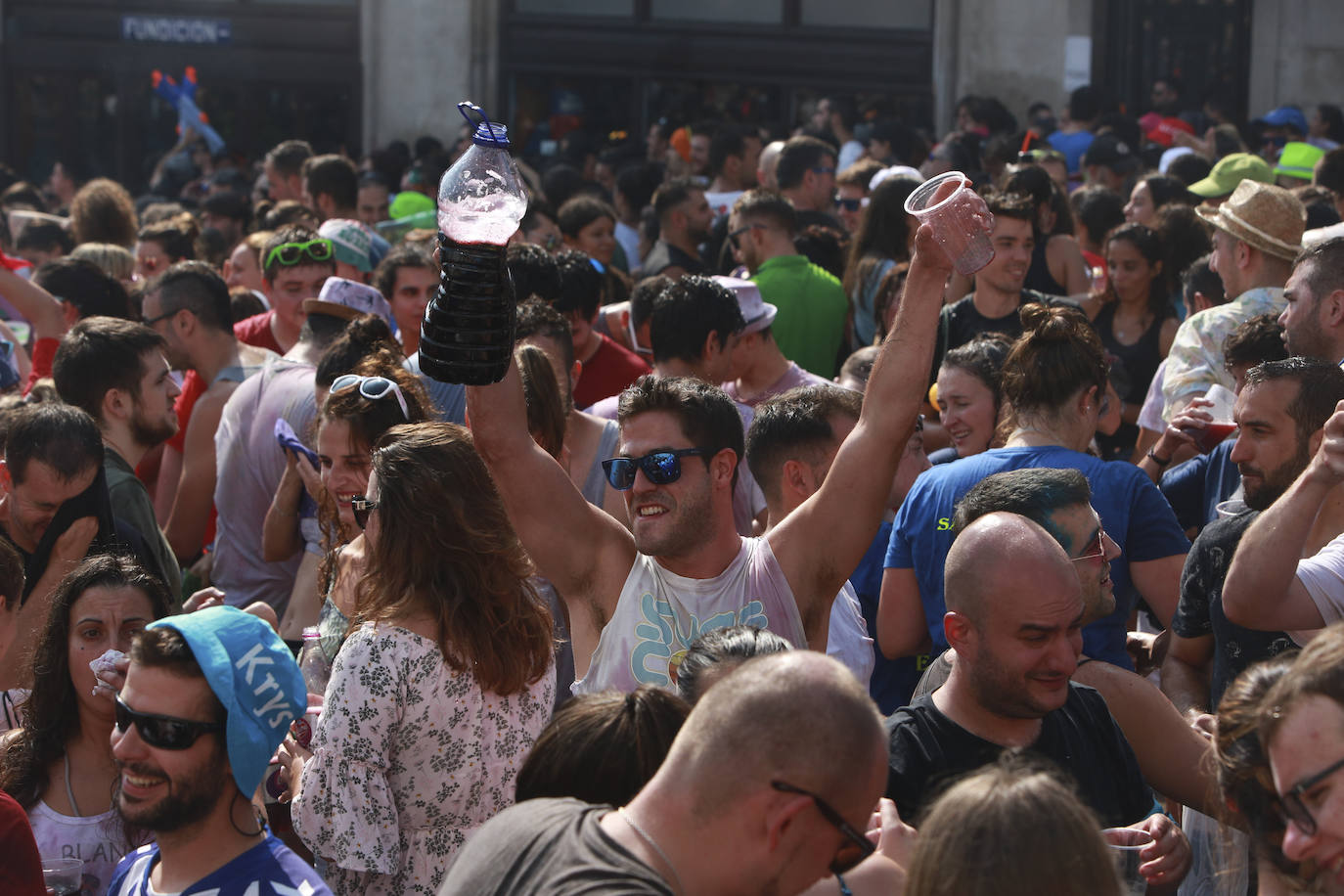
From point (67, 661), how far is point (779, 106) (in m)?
15.4

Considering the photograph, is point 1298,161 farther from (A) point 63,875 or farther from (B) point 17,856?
(B) point 17,856

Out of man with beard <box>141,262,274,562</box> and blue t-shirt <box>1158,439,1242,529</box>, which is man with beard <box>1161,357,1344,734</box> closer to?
blue t-shirt <box>1158,439,1242,529</box>

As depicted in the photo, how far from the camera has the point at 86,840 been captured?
3.49 meters

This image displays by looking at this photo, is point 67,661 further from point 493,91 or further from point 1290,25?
point 1290,25

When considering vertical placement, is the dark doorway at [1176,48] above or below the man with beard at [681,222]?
above

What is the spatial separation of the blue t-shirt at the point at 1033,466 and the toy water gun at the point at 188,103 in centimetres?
1246

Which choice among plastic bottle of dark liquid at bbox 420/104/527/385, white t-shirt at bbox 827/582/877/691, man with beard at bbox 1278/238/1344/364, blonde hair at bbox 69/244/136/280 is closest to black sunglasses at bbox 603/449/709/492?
plastic bottle of dark liquid at bbox 420/104/527/385

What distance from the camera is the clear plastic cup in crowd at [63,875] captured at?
11.2ft

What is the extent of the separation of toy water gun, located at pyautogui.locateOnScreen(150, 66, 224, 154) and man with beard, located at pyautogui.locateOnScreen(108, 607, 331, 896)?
12948 millimetres

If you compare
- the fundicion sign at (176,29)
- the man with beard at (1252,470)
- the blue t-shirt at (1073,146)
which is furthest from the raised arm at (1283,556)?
the fundicion sign at (176,29)

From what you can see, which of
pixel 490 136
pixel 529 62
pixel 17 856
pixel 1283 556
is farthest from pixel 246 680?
pixel 529 62

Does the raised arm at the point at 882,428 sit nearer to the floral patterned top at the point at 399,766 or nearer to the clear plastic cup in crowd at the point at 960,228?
the clear plastic cup in crowd at the point at 960,228

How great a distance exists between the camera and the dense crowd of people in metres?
2.23

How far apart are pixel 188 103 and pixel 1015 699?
A: 47.0ft
